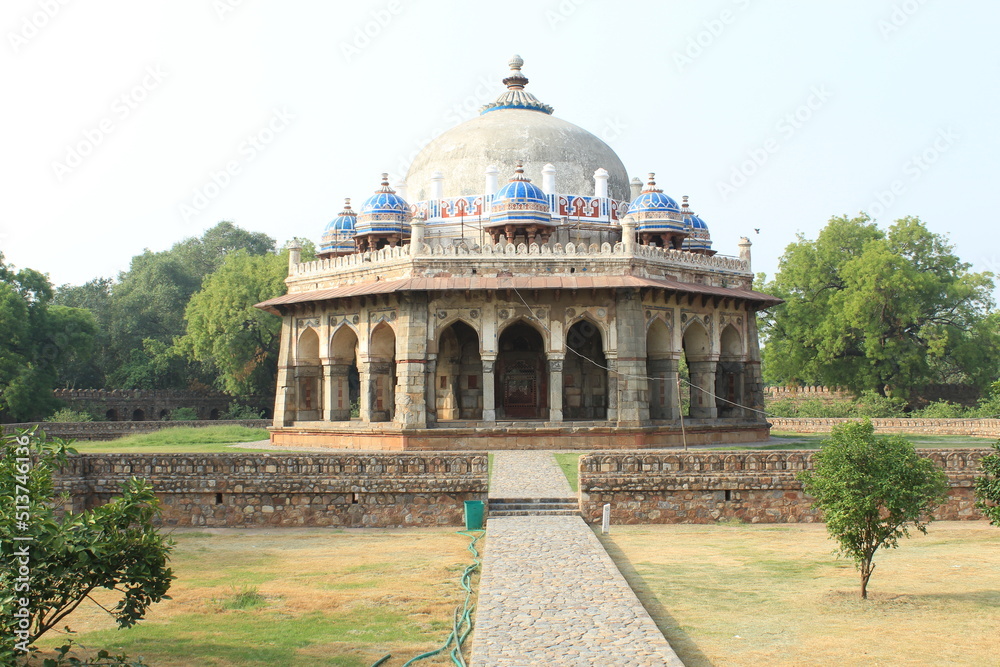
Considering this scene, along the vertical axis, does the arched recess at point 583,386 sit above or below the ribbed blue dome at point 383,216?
below

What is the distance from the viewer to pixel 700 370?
1127 inches

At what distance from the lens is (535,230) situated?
2739 centimetres

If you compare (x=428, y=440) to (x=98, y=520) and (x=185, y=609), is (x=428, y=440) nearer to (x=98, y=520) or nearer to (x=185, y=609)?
(x=185, y=609)

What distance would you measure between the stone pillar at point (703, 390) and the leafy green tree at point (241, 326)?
20207mm

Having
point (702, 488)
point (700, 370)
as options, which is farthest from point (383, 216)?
point (702, 488)

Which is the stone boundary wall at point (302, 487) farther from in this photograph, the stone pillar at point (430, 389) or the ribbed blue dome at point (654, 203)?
the ribbed blue dome at point (654, 203)

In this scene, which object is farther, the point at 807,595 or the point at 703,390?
the point at 703,390

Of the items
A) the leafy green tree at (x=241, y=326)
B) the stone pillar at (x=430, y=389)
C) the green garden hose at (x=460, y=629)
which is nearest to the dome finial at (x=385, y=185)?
the stone pillar at (x=430, y=389)

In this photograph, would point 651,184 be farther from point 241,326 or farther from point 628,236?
point 241,326

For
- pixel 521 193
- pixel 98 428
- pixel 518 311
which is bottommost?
pixel 98 428

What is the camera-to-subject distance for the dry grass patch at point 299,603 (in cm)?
874

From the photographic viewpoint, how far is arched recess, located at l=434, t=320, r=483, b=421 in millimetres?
29516

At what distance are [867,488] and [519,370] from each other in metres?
19.1

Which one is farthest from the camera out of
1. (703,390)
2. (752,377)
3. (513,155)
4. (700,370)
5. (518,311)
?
(513,155)
